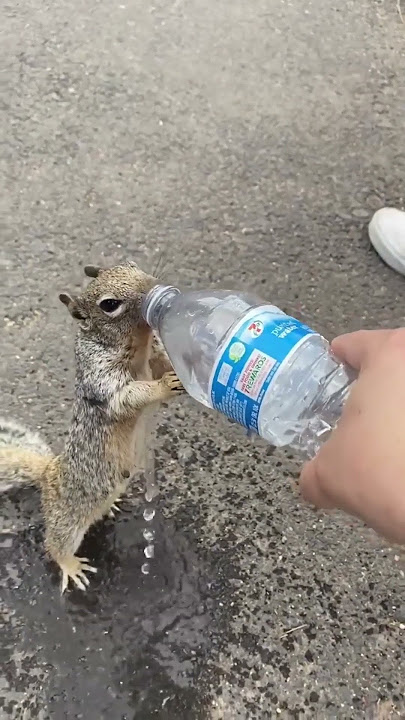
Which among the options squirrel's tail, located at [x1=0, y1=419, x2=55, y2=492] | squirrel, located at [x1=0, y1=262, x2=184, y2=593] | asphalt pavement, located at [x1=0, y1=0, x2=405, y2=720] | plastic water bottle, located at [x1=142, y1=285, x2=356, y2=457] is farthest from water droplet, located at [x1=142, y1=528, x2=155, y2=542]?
plastic water bottle, located at [x1=142, y1=285, x2=356, y2=457]

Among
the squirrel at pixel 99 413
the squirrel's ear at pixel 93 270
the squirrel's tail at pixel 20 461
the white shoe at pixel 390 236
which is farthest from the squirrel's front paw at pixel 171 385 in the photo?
the white shoe at pixel 390 236

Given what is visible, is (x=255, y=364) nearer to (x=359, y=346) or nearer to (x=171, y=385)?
(x=359, y=346)

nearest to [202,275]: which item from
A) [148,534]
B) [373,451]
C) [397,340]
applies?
[148,534]

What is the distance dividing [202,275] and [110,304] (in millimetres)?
885

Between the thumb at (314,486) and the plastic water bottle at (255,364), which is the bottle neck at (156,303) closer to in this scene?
the plastic water bottle at (255,364)

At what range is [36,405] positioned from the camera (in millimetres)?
2189

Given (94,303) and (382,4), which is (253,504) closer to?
(94,303)

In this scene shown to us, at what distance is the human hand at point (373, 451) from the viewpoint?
996 millimetres

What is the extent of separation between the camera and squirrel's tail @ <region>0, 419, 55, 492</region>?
6.27ft

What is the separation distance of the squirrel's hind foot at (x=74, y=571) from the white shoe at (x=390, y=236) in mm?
1431

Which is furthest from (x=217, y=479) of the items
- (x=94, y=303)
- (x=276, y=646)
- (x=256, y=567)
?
(x=94, y=303)

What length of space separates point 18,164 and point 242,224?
86 cm

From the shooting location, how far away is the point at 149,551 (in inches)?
78.9

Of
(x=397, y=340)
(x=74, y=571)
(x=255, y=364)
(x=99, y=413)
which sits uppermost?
(x=397, y=340)
